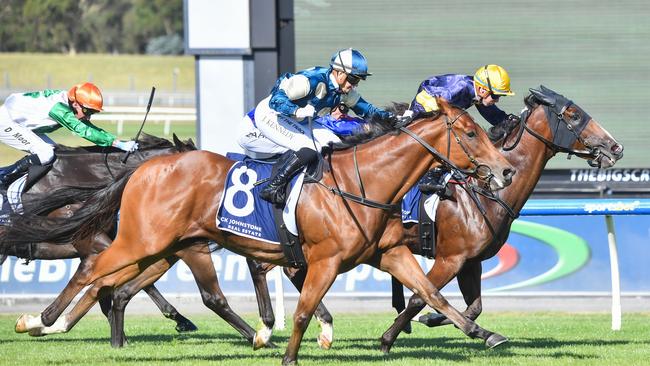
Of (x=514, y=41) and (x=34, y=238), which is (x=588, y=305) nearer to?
(x=514, y=41)

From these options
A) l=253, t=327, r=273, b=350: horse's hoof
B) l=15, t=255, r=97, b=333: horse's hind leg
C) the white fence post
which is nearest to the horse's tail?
l=15, t=255, r=97, b=333: horse's hind leg

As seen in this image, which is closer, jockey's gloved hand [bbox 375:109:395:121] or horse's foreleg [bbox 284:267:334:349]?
jockey's gloved hand [bbox 375:109:395:121]

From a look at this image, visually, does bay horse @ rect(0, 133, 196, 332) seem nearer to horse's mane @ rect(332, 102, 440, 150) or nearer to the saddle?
the saddle

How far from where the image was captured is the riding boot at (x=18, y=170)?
816cm

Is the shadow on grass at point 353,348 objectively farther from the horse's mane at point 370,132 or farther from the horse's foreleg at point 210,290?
the horse's mane at point 370,132

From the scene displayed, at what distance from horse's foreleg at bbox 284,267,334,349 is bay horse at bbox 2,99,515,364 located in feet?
1.49

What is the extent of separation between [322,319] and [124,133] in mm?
18940

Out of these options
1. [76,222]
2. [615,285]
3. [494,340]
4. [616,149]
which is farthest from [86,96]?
[615,285]

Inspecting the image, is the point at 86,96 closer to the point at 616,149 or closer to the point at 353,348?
the point at 353,348

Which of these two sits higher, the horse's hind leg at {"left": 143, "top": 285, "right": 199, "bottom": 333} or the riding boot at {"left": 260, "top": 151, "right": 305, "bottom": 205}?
the riding boot at {"left": 260, "top": 151, "right": 305, "bottom": 205}

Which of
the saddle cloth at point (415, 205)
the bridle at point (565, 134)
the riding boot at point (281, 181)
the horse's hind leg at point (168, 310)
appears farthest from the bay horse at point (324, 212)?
the horse's hind leg at point (168, 310)

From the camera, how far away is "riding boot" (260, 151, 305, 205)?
6.50m

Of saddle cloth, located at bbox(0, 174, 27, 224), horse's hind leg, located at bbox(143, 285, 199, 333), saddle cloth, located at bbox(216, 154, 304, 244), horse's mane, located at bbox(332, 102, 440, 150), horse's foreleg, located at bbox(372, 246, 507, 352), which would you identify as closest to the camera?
horse's foreleg, located at bbox(372, 246, 507, 352)

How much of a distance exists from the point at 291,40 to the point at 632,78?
404 centimetres
